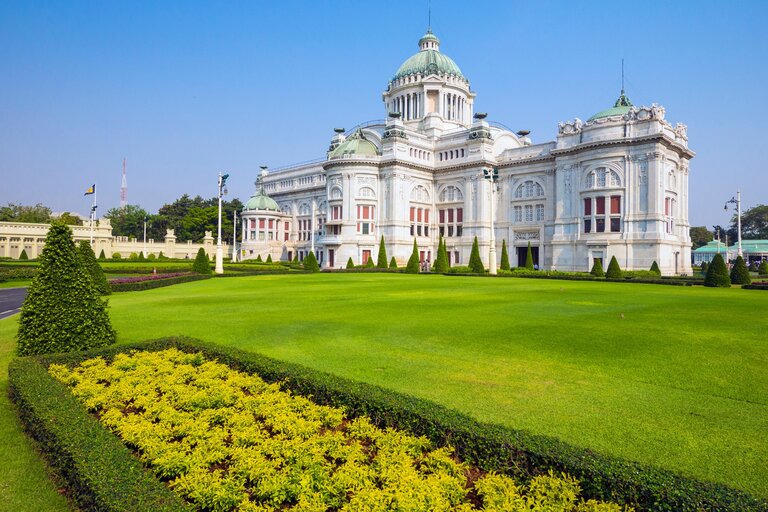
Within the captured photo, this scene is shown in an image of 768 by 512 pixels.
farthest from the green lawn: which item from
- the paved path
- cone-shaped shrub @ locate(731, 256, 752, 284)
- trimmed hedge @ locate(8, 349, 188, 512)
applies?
cone-shaped shrub @ locate(731, 256, 752, 284)

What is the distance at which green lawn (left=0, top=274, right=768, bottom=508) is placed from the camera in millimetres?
6492

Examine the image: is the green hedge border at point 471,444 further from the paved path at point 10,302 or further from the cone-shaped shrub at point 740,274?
the cone-shaped shrub at point 740,274

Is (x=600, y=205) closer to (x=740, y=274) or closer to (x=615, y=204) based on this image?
(x=615, y=204)

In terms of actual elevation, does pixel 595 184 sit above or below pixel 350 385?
above

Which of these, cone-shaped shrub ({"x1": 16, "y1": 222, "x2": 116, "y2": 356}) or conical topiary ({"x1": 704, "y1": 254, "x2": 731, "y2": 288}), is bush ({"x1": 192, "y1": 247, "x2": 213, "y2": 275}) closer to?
cone-shaped shrub ({"x1": 16, "y1": 222, "x2": 116, "y2": 356})

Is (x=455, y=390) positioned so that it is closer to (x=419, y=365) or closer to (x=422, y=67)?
(x=419, y=365)

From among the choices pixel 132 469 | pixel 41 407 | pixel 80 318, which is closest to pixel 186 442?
pixel 132 469

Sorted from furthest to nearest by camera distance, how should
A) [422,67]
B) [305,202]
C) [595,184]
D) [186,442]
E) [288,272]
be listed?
[305,202] < [422,67] < [595,184] < [288,272] < [186,442]

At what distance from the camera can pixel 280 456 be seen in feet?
19.4

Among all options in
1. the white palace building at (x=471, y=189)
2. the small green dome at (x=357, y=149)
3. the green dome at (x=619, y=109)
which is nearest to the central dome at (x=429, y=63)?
the white palace building at (x=471, y=189)

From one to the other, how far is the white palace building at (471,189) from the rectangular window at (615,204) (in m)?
0.12

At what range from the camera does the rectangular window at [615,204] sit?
5394 cm

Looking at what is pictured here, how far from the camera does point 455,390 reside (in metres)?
8.30

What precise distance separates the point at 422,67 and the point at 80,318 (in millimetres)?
75967
